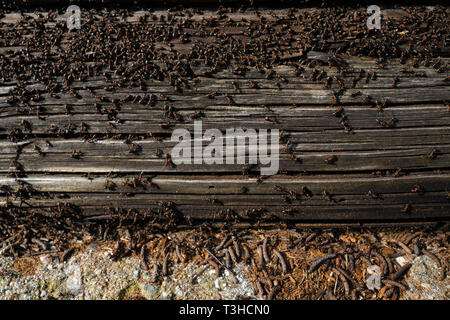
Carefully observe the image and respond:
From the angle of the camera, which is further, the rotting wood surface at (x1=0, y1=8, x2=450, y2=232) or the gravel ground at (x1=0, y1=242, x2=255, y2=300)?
the rotting wood surface at (x1=0, y1=8, x2=450, y2=232)

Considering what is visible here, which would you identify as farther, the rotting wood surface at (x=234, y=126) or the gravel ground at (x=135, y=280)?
the rotting wood surface at (x=234, y=126)

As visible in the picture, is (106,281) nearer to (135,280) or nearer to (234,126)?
(135,280)

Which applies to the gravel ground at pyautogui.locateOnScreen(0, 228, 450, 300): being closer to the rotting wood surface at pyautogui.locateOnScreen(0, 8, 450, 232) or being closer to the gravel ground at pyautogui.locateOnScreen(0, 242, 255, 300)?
the gravel ground at pyautogui.locateOnScreen(0, 242, 255, 300)

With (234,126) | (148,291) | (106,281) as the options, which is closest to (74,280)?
(106,281)

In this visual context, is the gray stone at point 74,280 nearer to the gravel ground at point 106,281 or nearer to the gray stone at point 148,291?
the gravel ground at point 106,281

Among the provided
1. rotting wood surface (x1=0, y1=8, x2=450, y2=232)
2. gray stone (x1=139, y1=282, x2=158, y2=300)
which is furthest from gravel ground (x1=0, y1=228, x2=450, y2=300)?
rotting wood surface (x1=0, y1=8, x2=450, y2=232)

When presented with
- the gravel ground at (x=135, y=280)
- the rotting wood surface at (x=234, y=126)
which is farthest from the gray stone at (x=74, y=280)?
the rotting wood surface at (x=234, y=126)

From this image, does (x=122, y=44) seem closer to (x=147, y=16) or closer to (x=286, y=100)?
(x=147, y=16)

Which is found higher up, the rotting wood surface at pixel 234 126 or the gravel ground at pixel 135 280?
the rotting wood surface at pixel 234 126
